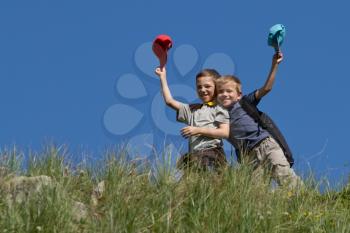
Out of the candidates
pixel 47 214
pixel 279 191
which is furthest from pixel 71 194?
pixel 279 191

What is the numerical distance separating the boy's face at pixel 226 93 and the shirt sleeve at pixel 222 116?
0.45ft

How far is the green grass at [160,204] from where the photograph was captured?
6.63 m

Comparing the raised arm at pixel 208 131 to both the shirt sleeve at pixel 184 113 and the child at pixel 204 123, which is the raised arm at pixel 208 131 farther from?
the shirt sleeve at pixel 184 113

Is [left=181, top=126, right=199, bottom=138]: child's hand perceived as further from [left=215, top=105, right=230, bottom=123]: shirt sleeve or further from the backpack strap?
the backpack strap

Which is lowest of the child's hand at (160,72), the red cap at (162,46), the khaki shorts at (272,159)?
the khaki shorts at (272,159)

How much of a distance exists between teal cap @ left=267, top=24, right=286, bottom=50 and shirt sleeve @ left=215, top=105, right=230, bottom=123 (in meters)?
0.88

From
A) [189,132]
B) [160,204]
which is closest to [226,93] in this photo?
[189,132]

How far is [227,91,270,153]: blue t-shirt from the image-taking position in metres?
9.12

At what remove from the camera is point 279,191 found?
26.2 ft

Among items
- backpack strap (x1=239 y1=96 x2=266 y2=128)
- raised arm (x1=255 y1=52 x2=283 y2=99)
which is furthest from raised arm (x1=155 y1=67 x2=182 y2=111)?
raised arm (x1=255 y1=52 x2=283 y2=99)

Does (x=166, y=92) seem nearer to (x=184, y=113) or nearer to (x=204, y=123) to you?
(x=184, y=113)

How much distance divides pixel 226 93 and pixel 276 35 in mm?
808

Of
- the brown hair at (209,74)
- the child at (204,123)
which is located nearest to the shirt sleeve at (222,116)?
the child at (204,123)

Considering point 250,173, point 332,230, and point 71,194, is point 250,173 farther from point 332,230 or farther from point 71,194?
point 71,194
